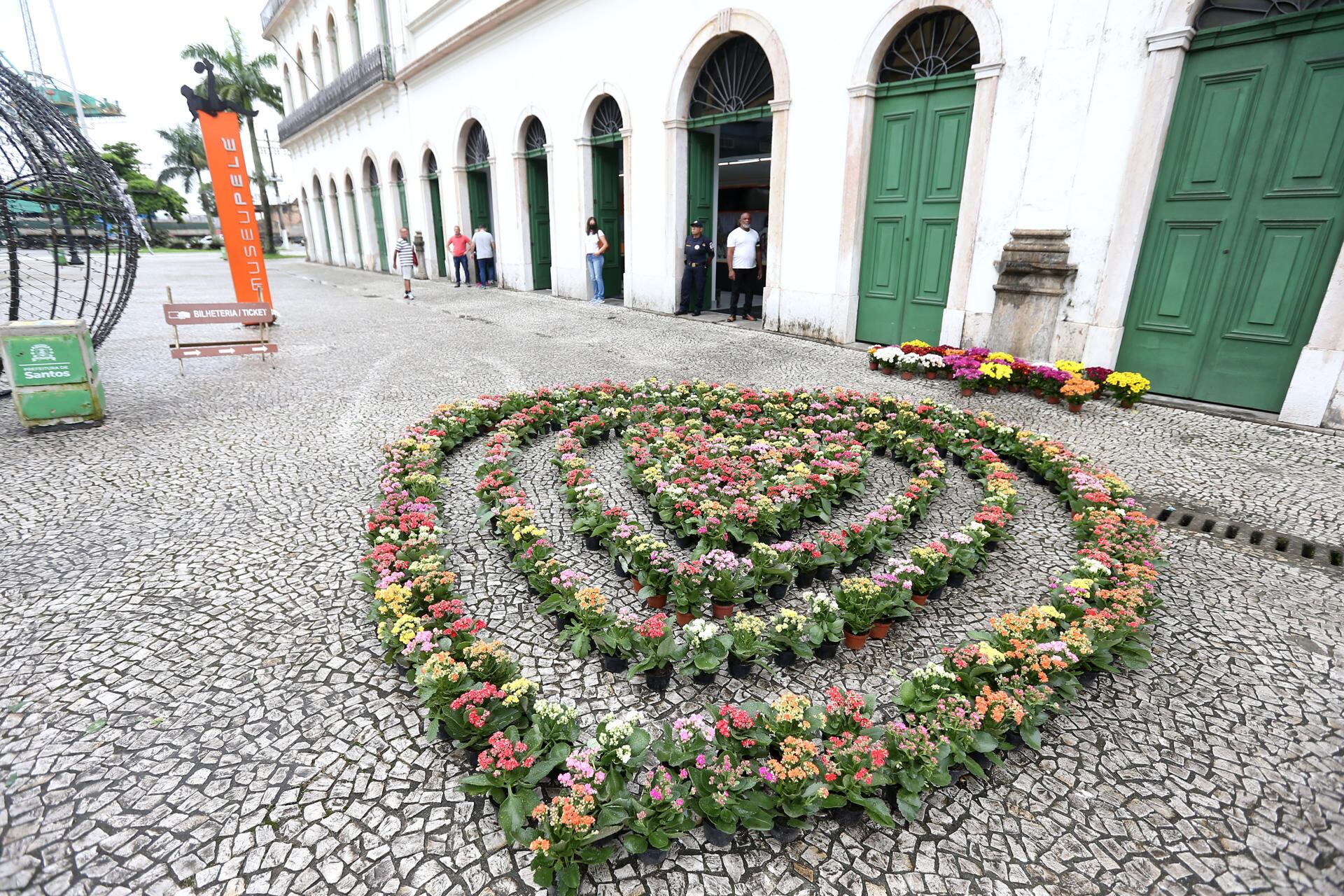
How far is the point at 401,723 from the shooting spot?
8.82 ft

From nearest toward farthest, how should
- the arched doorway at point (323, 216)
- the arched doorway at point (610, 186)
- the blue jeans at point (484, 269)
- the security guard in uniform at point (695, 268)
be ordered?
the security guard in uniform at point (695, 268) → the arched doorway at point (610, 186) → the blue jeans at point (484, 269) → the arched doorway at point (323, 216)

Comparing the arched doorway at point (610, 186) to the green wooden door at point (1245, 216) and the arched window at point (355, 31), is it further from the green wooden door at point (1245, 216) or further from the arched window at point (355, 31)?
the arched window at point (355, 31)

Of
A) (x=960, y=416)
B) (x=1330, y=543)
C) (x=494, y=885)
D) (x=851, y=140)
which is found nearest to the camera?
(x=494, y=885)

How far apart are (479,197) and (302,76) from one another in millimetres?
21178

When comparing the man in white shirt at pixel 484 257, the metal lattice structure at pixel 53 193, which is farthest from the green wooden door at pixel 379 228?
the metal lattice structure at pixel 53 193

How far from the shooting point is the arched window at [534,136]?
15.9m

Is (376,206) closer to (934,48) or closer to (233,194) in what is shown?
(233,194)

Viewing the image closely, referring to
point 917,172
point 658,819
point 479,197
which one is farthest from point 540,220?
point 658,819

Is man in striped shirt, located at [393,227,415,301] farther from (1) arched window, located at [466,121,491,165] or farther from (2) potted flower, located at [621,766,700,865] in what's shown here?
(2) potted flower, located at [621,766,700,865]

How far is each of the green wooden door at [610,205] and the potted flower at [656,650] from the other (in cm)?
1309

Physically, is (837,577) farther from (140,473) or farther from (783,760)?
(140,473)

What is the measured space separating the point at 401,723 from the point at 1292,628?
4.40 metres

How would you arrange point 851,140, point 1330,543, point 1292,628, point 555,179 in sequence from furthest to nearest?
point 555,179 < point 851,140 < point 1330,543 < point 1292,628

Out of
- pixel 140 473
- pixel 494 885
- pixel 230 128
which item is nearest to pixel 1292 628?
pixel 494 885
